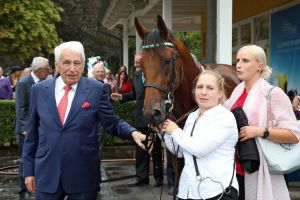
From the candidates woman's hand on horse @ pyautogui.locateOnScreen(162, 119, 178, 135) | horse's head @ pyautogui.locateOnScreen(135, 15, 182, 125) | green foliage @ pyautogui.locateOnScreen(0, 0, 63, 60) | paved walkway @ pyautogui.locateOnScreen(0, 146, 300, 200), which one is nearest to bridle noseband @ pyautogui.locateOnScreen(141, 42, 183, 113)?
horse's head @ pyautogui.locateOnScreen(135, 15, 182, 125)

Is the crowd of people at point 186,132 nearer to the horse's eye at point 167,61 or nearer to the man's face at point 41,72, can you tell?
the horse's eye at point 167,61

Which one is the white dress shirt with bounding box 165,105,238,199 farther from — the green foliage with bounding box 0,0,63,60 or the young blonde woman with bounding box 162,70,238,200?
the green foliage with bounding box 0,0,63,60

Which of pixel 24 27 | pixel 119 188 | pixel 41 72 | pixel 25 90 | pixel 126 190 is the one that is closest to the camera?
pixel 25 90

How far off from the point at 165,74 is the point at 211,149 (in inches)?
32.1

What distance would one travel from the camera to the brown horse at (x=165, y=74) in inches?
139

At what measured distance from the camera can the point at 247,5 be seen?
1242 cm

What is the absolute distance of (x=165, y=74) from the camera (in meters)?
3.73

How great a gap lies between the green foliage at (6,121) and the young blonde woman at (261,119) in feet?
29.8

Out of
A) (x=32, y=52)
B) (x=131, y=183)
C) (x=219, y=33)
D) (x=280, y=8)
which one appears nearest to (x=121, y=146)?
(x=131, y=183)

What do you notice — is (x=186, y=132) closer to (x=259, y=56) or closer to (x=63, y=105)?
(x=259, y=56)

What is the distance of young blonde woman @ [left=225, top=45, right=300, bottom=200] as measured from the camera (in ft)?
11.2

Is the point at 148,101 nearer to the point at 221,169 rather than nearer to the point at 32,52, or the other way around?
the point at 221,169

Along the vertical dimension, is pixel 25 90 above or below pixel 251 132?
above

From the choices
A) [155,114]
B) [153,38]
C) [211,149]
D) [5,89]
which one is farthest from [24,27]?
[211,149]
